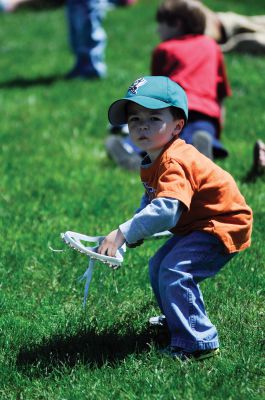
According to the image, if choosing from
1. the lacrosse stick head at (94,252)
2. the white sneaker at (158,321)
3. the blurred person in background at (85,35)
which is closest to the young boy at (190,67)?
the white sneaker at (158,321)

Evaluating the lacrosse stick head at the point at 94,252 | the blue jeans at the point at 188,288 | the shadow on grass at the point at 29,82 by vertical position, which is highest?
the lacrosse stick head at the point at 94,252

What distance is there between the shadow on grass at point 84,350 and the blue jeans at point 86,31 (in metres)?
6.77

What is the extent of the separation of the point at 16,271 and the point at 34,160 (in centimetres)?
246

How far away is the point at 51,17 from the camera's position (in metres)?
15.9

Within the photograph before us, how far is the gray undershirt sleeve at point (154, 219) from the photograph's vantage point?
329 cm

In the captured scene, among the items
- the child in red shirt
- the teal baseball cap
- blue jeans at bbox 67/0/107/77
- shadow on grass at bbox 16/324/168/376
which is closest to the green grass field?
shadow on grass at bbox 16/324/168/376

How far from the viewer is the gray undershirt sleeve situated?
3287 millimetres

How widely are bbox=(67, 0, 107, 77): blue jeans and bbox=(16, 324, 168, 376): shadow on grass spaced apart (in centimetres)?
677

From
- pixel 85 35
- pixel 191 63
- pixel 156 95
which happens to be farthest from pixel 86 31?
pixel 156 95

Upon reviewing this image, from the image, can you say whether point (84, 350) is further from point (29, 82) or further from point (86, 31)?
point (86, 31)

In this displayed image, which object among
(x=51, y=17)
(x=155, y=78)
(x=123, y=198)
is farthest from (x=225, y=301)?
(x=51, y=17)

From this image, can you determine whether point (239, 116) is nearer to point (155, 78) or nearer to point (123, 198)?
point (123, 198)

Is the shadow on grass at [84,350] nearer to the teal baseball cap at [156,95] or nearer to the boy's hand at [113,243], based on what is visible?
the boy's hand at [113,243]

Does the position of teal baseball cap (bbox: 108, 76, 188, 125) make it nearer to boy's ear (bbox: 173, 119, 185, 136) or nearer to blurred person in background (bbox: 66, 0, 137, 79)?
boy's ear (bbox: 173, 119, 185, 136)
